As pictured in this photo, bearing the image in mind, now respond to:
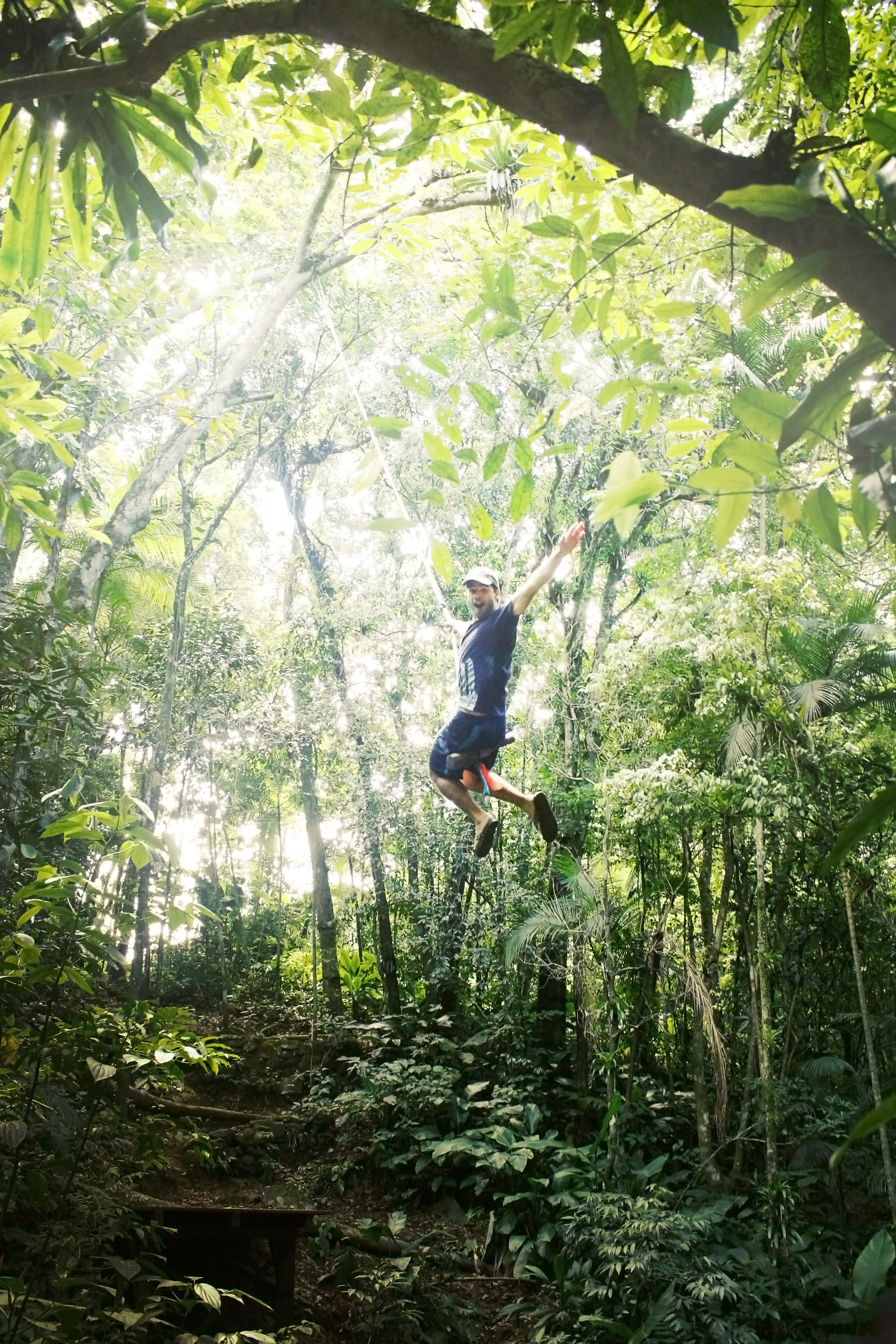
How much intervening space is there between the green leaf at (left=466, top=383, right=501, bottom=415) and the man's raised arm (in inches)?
66.7

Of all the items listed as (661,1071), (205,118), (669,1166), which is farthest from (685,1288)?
(205,118)

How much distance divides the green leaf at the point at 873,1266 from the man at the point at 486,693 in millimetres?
2115

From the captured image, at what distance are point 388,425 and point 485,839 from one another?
2.53 m

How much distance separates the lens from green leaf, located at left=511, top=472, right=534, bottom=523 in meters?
1.03

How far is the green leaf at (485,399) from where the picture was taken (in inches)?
39.1

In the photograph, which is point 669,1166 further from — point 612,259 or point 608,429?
point 612,259

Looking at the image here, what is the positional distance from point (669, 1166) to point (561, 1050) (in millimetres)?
1164

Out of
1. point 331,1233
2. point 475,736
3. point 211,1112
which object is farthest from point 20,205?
point 211,1112

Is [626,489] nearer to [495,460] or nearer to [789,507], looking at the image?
[789,507]

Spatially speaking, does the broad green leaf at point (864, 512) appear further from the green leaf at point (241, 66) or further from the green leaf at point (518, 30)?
the green leaf at point (241, 66)

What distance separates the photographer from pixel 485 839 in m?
3.40

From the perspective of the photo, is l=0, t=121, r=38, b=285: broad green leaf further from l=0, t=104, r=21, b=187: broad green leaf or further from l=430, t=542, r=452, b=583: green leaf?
l=430, t=542, r=452, b=583: green leaf

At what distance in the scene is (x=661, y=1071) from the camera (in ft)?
20.9

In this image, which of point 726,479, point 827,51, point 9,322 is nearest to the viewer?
point 726,479
